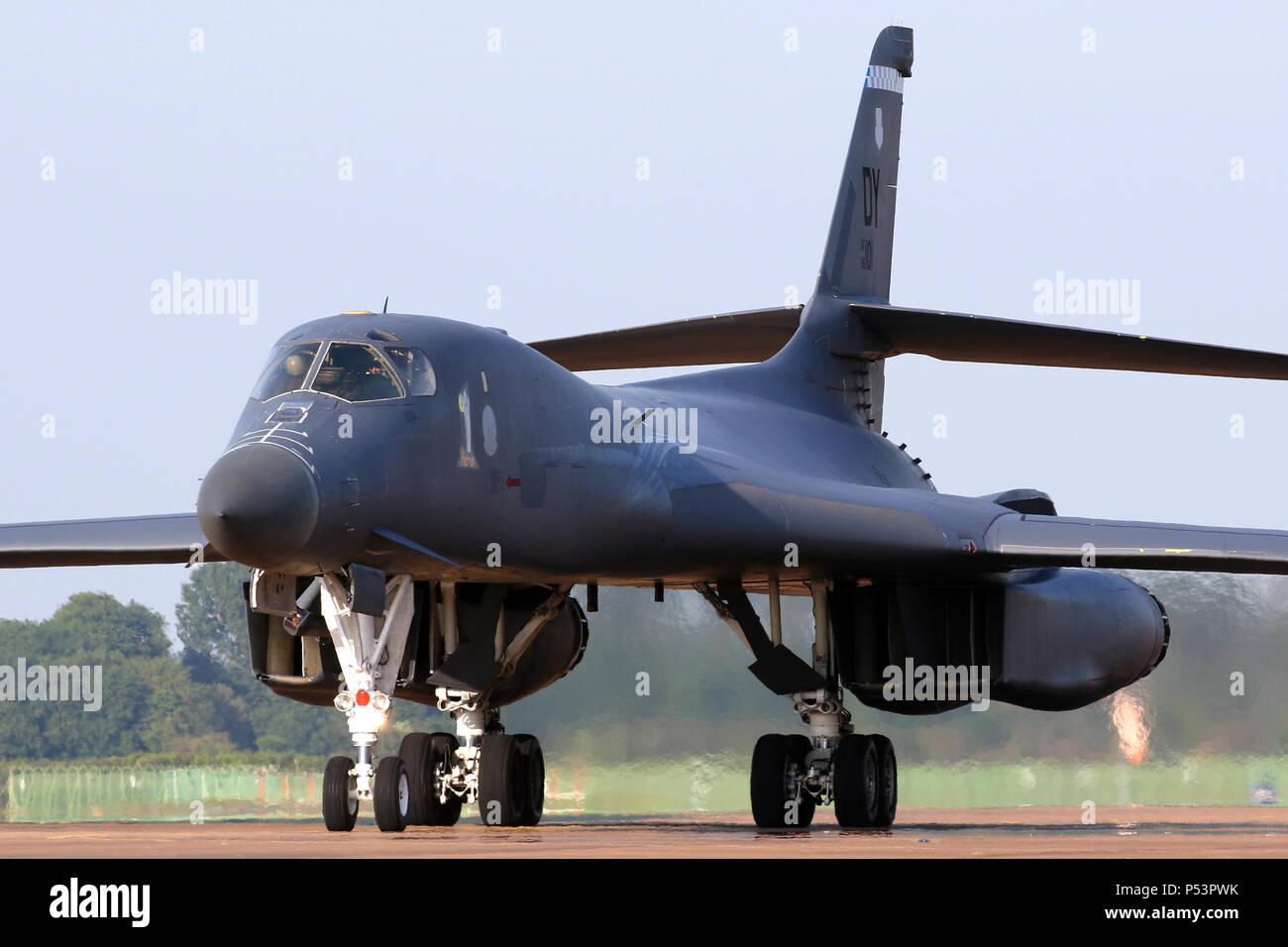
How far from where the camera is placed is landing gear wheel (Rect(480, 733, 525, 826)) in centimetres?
1561

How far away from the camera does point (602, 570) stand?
49.6 ft

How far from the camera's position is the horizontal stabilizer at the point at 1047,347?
18.9 metres

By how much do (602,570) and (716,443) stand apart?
205 cm

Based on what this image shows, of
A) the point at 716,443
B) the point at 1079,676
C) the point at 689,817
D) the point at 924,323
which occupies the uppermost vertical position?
the point at 924,323

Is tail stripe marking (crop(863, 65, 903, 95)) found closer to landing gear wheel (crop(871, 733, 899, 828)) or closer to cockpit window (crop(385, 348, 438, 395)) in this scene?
landing gear wheel (crop(871, 733, 899, 828))

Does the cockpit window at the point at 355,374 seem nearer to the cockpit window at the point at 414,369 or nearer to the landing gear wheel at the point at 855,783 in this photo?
the cockpit window at the point at 414,369

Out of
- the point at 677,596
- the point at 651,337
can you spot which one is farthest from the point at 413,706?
the point at 651,337

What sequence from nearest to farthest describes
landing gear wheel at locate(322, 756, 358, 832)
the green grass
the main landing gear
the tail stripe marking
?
landing gear wheel at locate(322, 756, 358, 832) < the main landing gear < the green grass < the tail stripe marking

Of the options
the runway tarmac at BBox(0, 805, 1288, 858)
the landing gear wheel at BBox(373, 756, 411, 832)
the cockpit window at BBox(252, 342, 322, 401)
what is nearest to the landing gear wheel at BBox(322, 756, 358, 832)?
the runway tarmac at BBox(0, 805, 1288, 858)

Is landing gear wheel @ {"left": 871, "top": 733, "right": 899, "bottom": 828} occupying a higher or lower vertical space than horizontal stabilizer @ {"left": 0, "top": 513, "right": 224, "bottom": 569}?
lower

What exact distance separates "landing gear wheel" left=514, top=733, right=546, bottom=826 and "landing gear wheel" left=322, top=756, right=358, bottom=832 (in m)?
1.85

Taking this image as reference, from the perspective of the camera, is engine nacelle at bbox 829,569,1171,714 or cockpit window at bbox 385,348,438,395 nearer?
cockpit window at bbox 385,348,438,395

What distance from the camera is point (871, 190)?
885 inches
